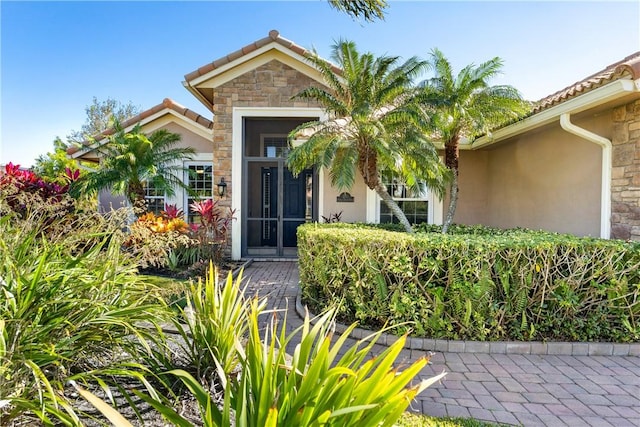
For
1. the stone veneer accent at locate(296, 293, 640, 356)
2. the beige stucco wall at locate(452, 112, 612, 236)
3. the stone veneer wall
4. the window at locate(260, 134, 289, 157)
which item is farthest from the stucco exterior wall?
the stone veneer accent at locate(296, 293, 640, 356)

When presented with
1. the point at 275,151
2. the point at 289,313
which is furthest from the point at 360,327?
the point at 275,151

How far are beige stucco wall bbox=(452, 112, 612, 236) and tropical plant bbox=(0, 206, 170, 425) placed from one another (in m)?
8.02

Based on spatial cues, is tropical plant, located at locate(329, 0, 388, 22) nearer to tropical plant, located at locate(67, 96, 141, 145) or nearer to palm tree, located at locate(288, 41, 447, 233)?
palm tree, located at locate(288, 41, 447, 233)

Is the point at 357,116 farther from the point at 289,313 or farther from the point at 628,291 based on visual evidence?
the point at 628,291

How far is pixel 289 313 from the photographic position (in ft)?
19.0

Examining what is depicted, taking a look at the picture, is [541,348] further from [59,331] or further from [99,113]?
[99,113]

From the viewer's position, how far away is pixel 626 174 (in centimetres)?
612

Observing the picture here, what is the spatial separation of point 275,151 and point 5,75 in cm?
822

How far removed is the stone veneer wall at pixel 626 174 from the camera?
5.91 meters

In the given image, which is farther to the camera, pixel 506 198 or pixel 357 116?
pixel 506 198

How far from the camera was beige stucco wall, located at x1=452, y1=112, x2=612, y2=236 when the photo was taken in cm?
699

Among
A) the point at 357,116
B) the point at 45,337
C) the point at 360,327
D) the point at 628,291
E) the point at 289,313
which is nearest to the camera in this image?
the point at 45,337

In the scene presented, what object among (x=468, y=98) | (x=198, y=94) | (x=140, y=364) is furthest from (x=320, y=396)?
(x=198, y=94)

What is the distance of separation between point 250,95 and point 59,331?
8.88 metres
